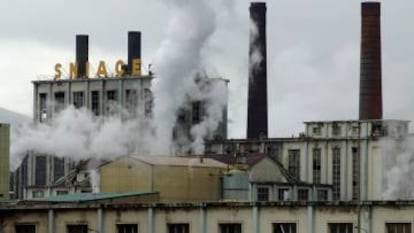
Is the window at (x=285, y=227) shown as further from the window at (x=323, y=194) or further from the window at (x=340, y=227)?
the window at (x=323, y=194)

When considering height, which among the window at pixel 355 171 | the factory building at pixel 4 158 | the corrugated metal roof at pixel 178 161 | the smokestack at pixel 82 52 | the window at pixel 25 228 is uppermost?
the smokestack at pixel 82 52

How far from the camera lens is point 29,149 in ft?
473

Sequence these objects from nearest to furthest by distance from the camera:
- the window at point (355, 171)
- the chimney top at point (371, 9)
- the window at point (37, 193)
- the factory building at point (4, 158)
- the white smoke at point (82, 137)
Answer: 1. the factory building at point (4, 158)
2. the window at point (37, 193)
3. the chimney top at point (371, 9)
4. the window at point (355, 171)
5. the white smoke at point (82, 137)

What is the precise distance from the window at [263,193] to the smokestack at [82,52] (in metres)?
38.2

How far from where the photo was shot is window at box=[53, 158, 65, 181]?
146 metres

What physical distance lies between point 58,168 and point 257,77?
21567 millimetres

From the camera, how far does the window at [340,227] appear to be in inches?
2788

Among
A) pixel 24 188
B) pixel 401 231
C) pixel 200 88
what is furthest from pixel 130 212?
pixel 24 188

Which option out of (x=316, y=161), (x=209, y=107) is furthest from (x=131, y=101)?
(x=316, y=161)

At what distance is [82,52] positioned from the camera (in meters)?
156

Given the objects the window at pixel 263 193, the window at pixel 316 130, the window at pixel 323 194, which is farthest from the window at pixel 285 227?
the window at pixel 316 130

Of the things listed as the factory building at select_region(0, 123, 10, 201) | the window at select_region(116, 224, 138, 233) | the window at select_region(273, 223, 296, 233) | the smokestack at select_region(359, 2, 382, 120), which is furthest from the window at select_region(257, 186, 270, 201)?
the window at select_region(273, 223, 296, 233)

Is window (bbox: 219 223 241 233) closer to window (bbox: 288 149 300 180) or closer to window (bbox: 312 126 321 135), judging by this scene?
window (bbox: 312 126 321 135)

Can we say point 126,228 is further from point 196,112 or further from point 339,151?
point 339,151
